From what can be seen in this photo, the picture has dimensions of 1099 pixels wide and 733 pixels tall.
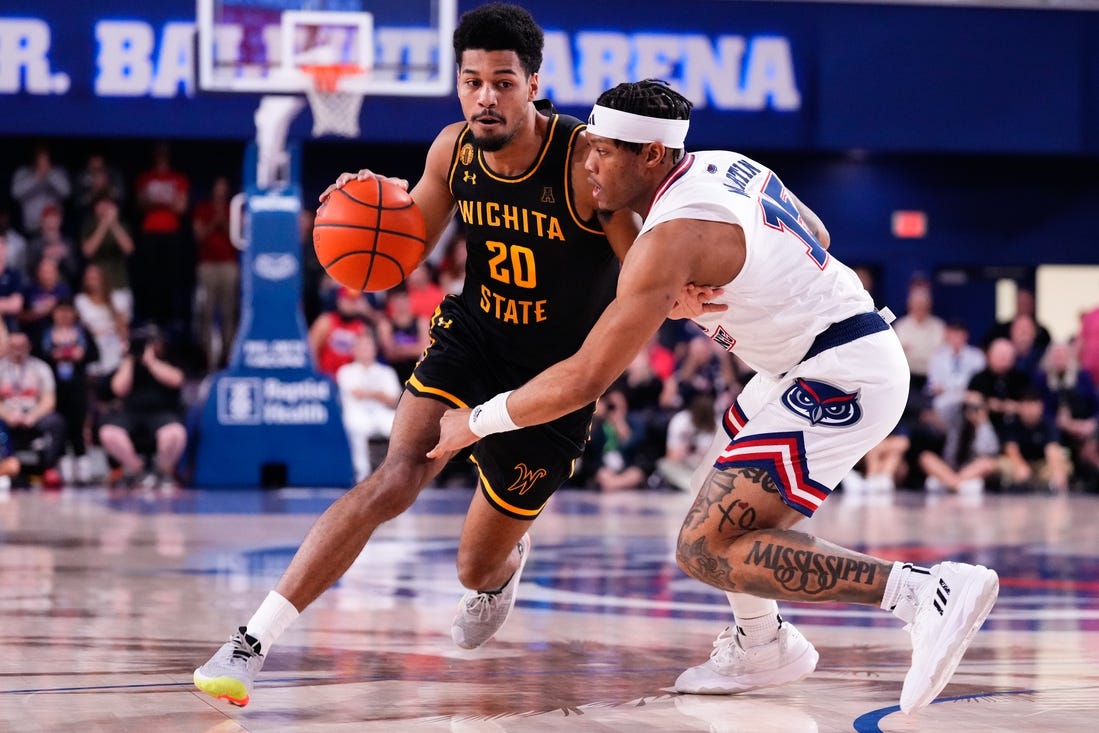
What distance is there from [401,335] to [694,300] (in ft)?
32.9

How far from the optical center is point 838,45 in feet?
56.8

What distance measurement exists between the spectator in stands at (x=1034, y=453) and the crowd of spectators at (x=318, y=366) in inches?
0.7

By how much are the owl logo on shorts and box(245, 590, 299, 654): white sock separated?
1.57 metres

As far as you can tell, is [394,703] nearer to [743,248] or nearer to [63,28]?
[743,248]

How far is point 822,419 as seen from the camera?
4406 mm

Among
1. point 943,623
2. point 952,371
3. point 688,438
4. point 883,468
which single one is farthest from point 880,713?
point 952,371

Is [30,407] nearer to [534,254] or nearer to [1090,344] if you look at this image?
[534,254]

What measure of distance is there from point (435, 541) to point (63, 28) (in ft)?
30.4

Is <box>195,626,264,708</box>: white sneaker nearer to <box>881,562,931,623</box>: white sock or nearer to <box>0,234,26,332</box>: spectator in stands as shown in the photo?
Result: <box>881,562,931,623</box>: white sock

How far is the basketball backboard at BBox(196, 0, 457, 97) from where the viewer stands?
41.2 feet

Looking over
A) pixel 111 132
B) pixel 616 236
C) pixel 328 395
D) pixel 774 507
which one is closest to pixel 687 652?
pixel 774 507

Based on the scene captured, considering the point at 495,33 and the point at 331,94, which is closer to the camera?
the point at 495,33

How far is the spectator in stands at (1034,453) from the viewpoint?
14.8 meters

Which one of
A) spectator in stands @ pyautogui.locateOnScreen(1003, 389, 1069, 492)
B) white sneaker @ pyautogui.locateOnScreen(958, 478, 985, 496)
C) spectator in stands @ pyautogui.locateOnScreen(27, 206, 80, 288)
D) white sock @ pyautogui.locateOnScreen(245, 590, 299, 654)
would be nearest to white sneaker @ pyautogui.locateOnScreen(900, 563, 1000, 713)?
white sock @ pyautogui.locateOnScreen(245, 590, 299, 654)
